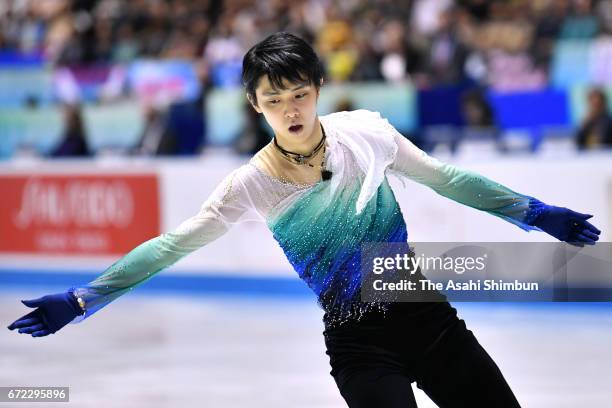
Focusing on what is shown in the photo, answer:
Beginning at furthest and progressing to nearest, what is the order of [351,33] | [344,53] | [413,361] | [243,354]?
[351,33] < [344,53] < [243,354] < [413,361]

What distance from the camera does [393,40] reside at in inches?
450

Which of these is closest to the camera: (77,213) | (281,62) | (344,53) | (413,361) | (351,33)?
(281,62)

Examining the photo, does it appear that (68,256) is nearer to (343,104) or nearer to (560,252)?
(343,104)

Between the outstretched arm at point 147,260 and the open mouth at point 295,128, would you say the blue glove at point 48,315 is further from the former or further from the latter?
the open mouth at point 295,128

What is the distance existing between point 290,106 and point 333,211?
15.7 inches

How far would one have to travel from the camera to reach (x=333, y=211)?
11.5 feet

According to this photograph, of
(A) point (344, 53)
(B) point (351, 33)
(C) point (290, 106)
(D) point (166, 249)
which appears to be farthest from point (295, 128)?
(B) point (351, 33)

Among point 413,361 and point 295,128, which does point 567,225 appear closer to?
point 413,361

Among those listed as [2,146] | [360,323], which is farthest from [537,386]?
[2,146]

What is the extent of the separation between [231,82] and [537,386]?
722cm

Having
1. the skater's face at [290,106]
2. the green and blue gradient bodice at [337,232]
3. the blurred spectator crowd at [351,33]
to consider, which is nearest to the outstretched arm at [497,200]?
the green and blue gradient bodice at [337,232]

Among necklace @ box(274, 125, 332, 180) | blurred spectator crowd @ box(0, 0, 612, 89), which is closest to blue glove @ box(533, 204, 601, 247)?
necklace @ box(274, 125, 332, 180)

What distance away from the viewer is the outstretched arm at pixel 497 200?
351 cm

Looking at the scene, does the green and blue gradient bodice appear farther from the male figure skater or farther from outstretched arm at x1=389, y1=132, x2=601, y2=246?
outstretched arm at x1=389, y1=132, x2=601, y2=246
